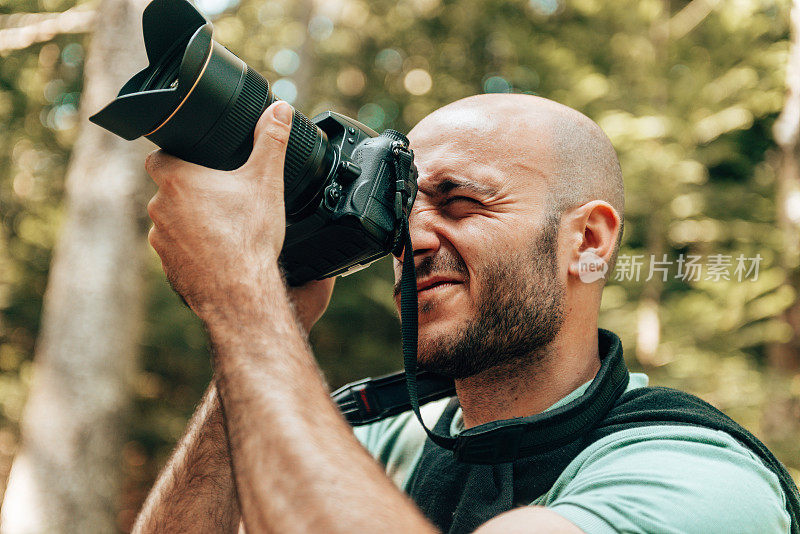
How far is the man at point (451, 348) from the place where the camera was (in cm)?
99

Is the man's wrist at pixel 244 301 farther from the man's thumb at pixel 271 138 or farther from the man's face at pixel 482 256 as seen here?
the man's face at pixel 482 256

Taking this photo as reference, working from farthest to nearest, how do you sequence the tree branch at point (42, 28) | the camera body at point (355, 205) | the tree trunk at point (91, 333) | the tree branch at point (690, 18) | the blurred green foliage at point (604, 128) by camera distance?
the tree branch at point (690, 18) < the blurred green foliage at point (604, 128) < the tree branch at point (42, 28) < the tree trunk at point (91, 333) < the camera body at point (355, 205)

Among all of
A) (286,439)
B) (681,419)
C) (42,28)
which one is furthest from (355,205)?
(42,28)

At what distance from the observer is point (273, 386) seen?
1.04 meters

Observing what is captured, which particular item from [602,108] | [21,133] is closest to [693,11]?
[602,108]

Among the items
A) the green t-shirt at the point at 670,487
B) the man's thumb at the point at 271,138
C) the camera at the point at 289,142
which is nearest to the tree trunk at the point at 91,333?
the camera at the point at 289,142

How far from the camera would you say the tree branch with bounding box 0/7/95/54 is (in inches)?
157

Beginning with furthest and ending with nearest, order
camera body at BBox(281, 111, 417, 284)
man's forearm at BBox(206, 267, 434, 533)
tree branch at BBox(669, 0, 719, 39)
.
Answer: tree branch at BBox(669, 0, 719, 39)
camera body at BBox(281, 111, 417, 284)
man's forearm at BBox(206, 267, 434, 533)

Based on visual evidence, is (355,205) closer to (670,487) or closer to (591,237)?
(591,237)

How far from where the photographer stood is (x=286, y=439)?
98 cm

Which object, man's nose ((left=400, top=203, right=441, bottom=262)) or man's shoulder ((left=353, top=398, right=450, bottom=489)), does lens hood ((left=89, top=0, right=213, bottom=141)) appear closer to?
man's nose ((left=400, top=203, right=441, bottom=262))

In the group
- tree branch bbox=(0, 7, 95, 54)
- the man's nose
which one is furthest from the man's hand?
tree branch bbox=(0, 7, 95, 54)

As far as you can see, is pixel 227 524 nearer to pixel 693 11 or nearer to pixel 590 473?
pixel 590 473

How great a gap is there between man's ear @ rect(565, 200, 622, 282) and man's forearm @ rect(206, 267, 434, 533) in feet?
2.52
